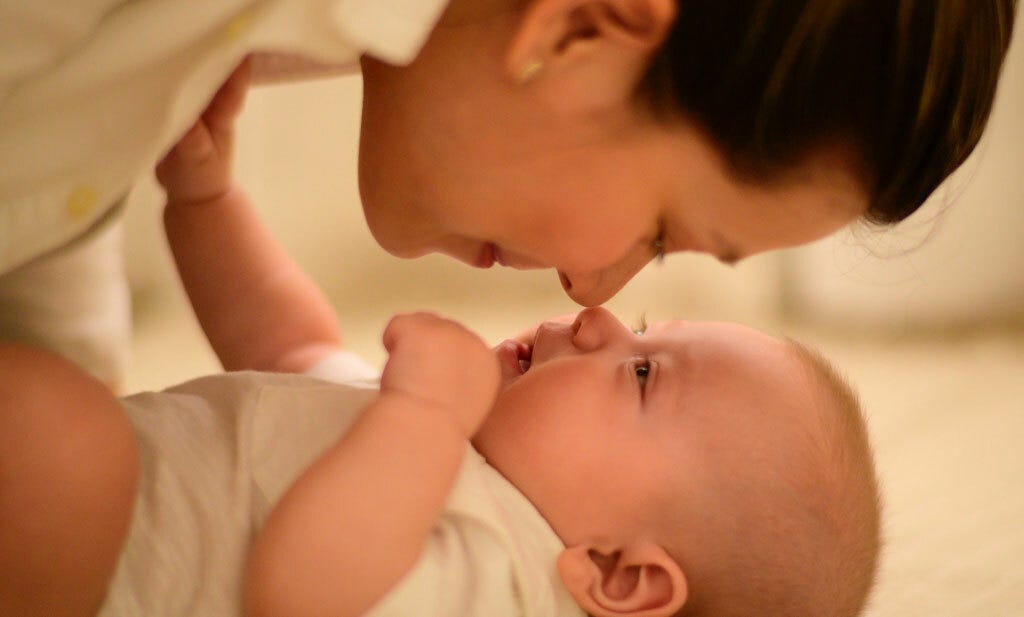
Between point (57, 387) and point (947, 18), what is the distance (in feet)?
1.87

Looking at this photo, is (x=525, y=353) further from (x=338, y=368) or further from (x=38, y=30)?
(x=38, y=30)

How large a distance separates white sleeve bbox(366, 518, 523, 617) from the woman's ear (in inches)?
12.3

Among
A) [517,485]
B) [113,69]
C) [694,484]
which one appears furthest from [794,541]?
[113,69]

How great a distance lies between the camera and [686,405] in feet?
2.68

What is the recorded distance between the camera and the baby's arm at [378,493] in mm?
668

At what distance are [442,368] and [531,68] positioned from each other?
211mm

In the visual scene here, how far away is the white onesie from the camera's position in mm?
701

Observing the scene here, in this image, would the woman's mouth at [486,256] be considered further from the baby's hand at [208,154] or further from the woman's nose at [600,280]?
the baby's hand at [208,154]

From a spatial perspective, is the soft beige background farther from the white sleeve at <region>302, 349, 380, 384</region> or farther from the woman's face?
the woman's face

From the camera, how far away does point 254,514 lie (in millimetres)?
731

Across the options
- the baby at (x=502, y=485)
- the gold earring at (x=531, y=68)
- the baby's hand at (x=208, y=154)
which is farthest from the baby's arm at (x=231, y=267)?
the gold earring at (x=531, y=68)

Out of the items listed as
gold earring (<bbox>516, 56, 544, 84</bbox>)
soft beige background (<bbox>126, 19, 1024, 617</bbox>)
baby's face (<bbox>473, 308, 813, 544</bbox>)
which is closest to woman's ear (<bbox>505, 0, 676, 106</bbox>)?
gold earring (<bbox>516, 56, 544, 84</bbox>)

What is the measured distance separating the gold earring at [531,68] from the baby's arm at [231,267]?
384 mm

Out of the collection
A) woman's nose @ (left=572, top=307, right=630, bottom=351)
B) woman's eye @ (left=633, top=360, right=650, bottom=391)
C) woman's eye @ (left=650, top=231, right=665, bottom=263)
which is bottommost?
woman's eye @ (left=633, top=360, right=650, bottom=391)
